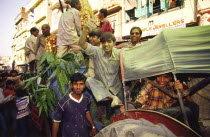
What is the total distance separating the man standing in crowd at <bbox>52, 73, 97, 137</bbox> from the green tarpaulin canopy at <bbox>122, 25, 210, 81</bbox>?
931 millimetres

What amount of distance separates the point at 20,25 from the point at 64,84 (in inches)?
1566

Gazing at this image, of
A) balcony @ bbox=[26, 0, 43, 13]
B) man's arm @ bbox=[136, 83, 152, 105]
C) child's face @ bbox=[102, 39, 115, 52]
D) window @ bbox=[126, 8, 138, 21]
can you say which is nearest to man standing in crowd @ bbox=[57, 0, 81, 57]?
child's face @ bbox=[102, 39, 115, 52]

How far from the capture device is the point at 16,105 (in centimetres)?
424

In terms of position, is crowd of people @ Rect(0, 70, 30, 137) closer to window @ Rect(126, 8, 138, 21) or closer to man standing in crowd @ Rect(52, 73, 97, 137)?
man standing in crowd @ Rect(52, 73, 97, 137)

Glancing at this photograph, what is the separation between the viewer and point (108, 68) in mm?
2748

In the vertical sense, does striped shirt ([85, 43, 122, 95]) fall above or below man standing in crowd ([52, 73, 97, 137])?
above

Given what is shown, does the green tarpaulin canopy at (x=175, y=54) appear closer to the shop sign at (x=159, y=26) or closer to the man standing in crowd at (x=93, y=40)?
the man standing in crowd at (x=93, y=40)

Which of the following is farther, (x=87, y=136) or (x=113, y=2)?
(x=113, y=2)

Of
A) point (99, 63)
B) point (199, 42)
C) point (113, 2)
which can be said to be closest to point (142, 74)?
point (199, 42)

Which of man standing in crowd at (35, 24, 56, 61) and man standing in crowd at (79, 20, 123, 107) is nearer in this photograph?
man standing in crowd at (79, 20, 123, 107)

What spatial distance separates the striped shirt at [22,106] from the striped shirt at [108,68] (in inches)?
104

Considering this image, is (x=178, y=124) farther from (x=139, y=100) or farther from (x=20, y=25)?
(x=20, y=25)

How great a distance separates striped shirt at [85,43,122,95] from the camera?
270cm

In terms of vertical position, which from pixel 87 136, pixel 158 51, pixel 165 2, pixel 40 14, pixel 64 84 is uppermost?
pixel 40 14
